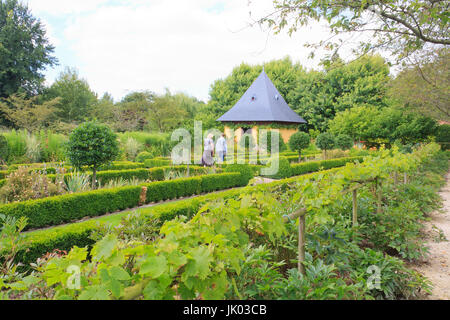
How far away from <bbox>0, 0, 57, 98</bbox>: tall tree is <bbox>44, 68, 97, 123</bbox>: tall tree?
73.8 inches

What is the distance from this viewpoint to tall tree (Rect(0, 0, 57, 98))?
25.4 meters

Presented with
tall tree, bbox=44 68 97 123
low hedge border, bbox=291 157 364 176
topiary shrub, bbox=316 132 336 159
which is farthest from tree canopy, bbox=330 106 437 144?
tall tree, bbox=44 68 97 123

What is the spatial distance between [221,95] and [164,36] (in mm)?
21174

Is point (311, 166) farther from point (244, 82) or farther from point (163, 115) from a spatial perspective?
point (244, 82)

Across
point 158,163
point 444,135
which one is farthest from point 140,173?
point 444,135

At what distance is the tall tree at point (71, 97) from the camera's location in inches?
1155

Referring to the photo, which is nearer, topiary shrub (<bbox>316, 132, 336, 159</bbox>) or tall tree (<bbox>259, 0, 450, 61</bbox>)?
tall tree (<bbox>259, 0, 450, 61</bbox>)

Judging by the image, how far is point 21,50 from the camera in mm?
26281

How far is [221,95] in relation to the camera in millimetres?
32406

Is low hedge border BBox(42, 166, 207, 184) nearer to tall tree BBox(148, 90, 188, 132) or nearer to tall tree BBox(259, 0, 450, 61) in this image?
tall tree BBox(259, 0, 450, 61)

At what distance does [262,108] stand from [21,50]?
22664 mm

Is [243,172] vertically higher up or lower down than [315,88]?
lower down

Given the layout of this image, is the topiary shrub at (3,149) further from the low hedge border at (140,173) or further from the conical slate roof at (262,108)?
the conical slate roof at (262,108)

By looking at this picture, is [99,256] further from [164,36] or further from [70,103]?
[70,103]
